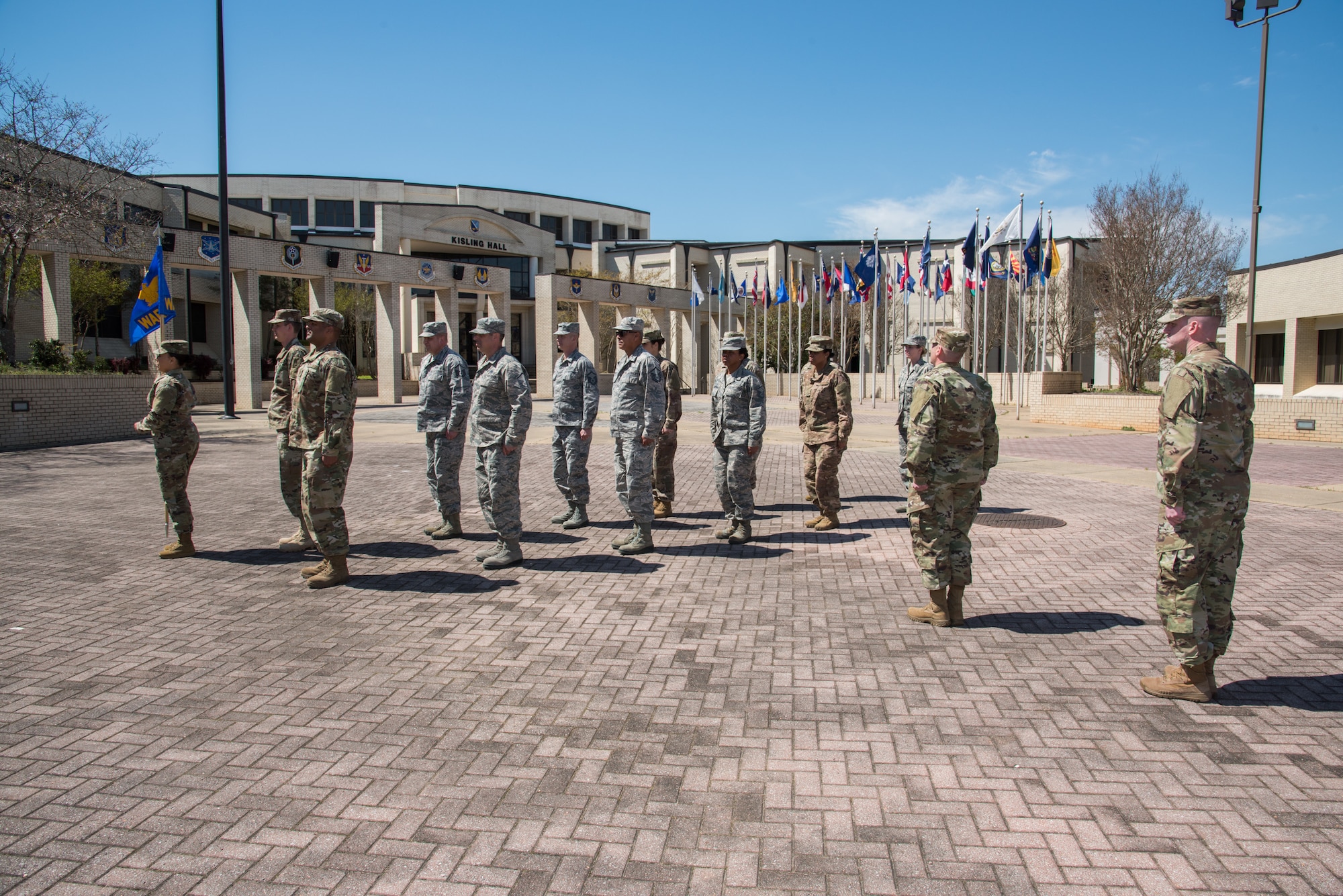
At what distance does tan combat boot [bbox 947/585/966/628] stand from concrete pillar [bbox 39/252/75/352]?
23044 millimetres

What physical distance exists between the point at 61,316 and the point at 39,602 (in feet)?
63.8

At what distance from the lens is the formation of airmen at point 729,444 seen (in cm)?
407

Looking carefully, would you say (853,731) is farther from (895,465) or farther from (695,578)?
(895,465)

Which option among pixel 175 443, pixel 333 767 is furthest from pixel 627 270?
pixel 333 767

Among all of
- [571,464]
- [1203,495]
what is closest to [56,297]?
[571,464]

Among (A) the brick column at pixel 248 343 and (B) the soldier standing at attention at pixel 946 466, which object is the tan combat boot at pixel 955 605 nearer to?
(B) the soldier standing at attention at pixel 946 466

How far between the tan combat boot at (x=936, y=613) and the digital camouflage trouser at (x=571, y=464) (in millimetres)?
3858

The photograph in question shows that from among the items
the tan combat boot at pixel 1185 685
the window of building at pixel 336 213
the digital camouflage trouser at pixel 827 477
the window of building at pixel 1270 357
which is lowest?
the tan combat boot at pixel 1185 685

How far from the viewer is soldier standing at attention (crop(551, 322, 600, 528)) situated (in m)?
7.94

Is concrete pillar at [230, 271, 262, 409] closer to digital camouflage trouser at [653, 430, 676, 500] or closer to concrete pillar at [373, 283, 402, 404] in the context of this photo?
concrete pillar at [373, 283, 402, 404]

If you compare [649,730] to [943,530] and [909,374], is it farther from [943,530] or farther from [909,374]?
[909,374]

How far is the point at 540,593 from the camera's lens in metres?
6.19

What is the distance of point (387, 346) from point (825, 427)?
84.9 ft

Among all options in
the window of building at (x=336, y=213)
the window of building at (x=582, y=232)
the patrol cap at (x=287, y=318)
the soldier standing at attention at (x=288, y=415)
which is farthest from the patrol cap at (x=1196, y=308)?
the window of building at (x=582, y=232)
